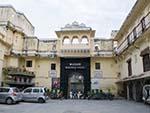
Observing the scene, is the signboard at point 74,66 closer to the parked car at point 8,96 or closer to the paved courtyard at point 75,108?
the parked car at point 8,96

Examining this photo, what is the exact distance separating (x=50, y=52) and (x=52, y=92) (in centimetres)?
593

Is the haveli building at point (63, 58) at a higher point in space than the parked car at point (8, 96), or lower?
higher

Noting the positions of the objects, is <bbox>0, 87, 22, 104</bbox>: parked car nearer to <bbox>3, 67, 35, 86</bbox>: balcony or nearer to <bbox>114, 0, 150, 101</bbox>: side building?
<bbox>3, 67, 35, 86</bbox>: balcony

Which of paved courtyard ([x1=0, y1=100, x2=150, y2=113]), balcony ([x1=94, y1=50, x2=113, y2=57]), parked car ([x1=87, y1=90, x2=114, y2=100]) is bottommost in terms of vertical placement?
paved courtyard ([x1=0, y1=100, x2=150, y2=113])

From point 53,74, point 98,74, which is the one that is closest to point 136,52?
point 98,74

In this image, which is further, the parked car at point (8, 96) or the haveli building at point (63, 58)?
the haveli building at point (63, 58)

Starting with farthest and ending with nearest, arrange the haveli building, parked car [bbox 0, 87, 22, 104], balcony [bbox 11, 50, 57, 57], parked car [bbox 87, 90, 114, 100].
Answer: balcony [bbox 11, 50, 57, 57], the haveli building, parked car [bbox 87, 90, 114, 100], parked car [bbox 0, 87, 22, 104]

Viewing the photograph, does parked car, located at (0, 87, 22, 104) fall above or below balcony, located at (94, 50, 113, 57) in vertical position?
below

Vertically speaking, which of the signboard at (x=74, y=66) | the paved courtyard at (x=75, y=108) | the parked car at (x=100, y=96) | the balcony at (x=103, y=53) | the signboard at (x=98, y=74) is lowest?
the paved courtyard at (x=75, y=108)

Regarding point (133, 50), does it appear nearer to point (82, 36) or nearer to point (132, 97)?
point (132, 97)

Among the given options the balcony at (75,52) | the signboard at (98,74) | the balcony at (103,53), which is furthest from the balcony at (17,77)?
the balcony at (103,53)

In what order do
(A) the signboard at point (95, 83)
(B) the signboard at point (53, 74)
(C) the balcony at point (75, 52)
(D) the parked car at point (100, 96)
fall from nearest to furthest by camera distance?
(D) the parked car at point (100, 96) < (C) the balcony at point (75, 52) < (A) the signboard at point (95, 83) < (B) the signboard at point (53, 74)

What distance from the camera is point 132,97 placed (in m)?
24.6

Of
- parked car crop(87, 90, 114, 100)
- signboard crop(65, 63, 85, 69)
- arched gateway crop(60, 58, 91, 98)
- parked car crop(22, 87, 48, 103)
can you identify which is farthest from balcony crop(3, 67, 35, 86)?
parked car crop(87, 90, 114, 100)
